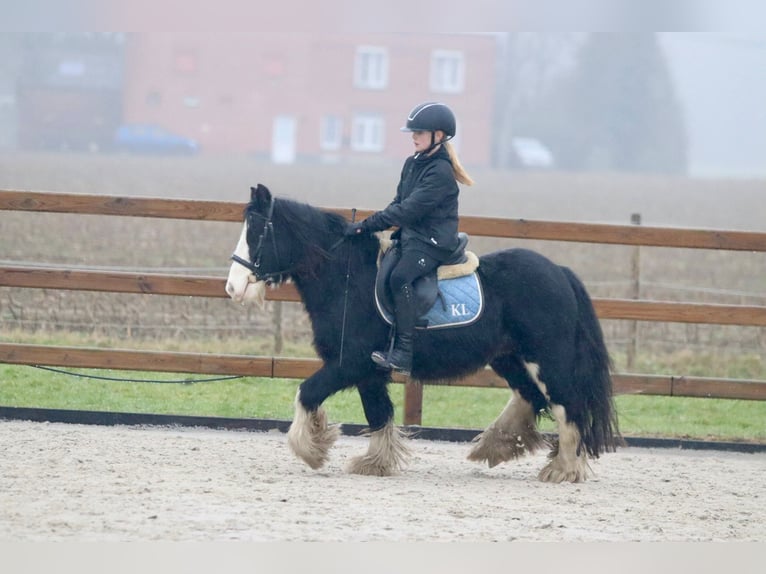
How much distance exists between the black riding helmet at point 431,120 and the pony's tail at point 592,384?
4.02ft

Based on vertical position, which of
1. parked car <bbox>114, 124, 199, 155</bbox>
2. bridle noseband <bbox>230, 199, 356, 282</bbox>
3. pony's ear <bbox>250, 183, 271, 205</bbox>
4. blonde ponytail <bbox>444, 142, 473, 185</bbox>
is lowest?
bridle noseband <bbox>230, 199, 356, 282</bbox>

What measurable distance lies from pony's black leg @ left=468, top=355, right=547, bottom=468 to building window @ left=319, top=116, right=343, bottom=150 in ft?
192

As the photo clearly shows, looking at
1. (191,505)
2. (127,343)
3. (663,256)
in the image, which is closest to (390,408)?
(191,505)

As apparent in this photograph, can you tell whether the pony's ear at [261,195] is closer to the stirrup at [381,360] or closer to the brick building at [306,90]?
the stirrup at [381,360]

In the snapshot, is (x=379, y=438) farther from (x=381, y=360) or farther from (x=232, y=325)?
(x=232, y=325)

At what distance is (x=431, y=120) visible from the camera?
19.5 feet

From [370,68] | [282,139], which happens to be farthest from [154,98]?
[370,68]

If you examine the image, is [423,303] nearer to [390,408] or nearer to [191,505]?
[390,408]

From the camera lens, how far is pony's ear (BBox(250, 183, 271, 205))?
598cm

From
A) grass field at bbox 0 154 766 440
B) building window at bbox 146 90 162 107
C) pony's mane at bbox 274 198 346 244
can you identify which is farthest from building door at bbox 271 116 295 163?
pony's mane at bbox 274 198 346 244

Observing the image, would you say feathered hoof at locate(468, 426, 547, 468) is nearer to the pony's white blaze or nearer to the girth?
the girth

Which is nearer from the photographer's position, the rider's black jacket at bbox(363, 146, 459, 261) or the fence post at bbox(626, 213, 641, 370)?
the rider's black jacket at bbox(363, 146, 459, 261)

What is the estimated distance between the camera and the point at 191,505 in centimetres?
497

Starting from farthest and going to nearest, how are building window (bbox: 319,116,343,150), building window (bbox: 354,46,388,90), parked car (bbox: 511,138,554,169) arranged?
parked car (bbox: 511,138,554,169)
building window (bbox: 319,116,343,150)
building window (bbox: 354,46,388,90)
